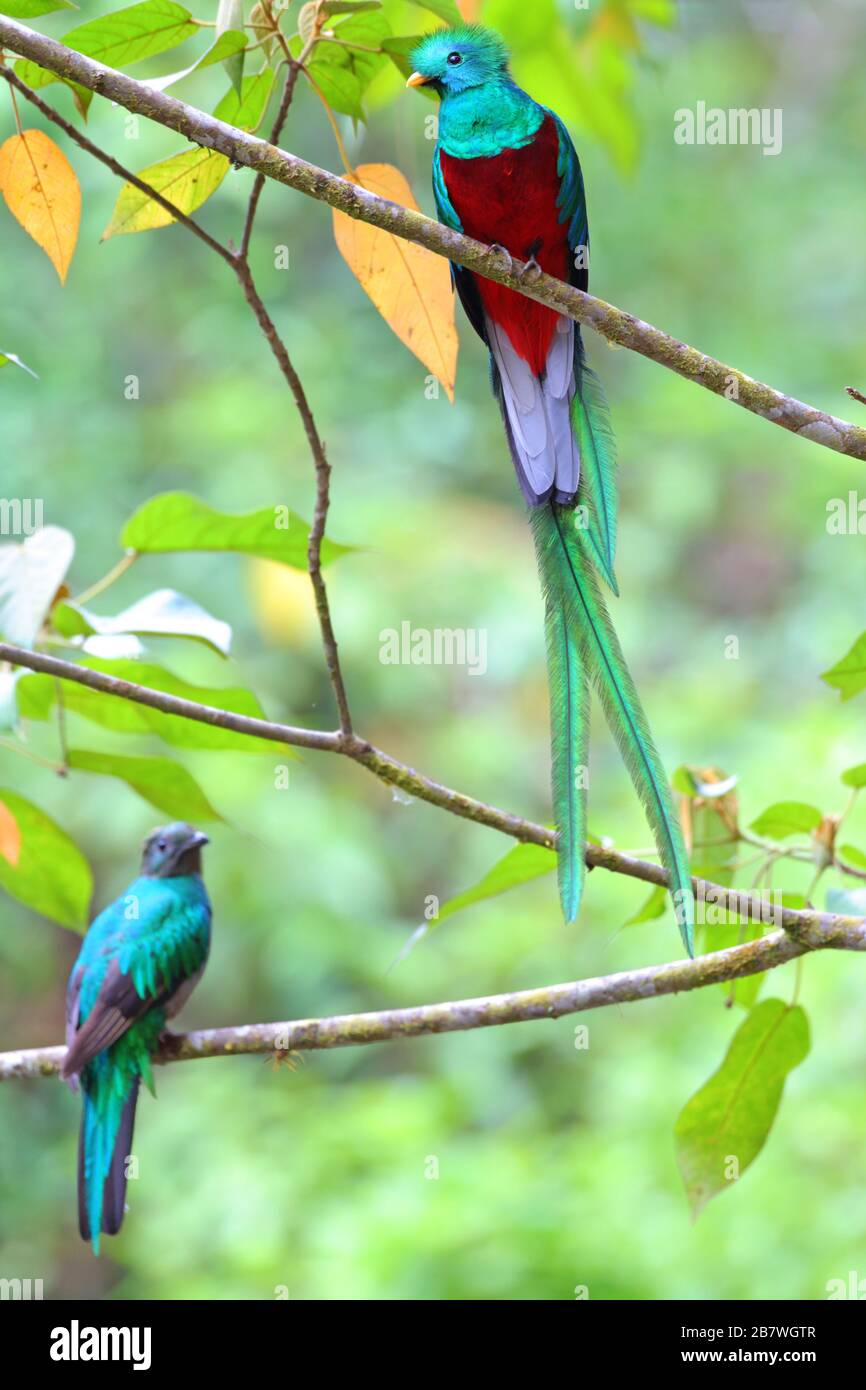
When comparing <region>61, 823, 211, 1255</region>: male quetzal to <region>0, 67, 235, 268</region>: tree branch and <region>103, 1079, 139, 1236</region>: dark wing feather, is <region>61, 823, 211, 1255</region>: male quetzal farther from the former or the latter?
<region>0, 67, 235, 268</region>: tree branch

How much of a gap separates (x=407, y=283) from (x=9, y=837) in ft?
2.35

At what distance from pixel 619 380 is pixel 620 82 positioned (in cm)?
367

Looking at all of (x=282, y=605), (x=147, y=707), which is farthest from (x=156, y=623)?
(x=282, y=605)

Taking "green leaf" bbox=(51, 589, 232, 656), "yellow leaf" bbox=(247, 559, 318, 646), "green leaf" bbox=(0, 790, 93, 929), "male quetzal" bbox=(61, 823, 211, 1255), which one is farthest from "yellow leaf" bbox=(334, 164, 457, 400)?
"yellow leaf" bbox=(247, 559, 318, 646)

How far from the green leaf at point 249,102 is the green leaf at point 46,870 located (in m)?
0.79

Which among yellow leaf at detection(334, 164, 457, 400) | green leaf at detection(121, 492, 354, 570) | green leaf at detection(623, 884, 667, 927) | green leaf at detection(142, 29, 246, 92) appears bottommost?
green leaf at detection(623, 884, 667, 927)

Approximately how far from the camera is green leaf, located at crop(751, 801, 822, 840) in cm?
149

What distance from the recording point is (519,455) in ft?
5.00

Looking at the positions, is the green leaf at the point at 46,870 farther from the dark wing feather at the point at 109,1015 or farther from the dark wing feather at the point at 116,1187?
the dark wing feather at the point at 116,1187

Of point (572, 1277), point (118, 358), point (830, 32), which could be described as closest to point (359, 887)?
point (572, 1277)

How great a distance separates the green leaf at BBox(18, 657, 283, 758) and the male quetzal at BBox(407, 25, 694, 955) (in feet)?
1.08

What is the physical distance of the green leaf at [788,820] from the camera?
149cm

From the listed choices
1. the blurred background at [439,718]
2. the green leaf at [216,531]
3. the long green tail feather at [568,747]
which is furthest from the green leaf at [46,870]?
the blurred background at [439,718]

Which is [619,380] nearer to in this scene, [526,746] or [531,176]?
[526,746]
